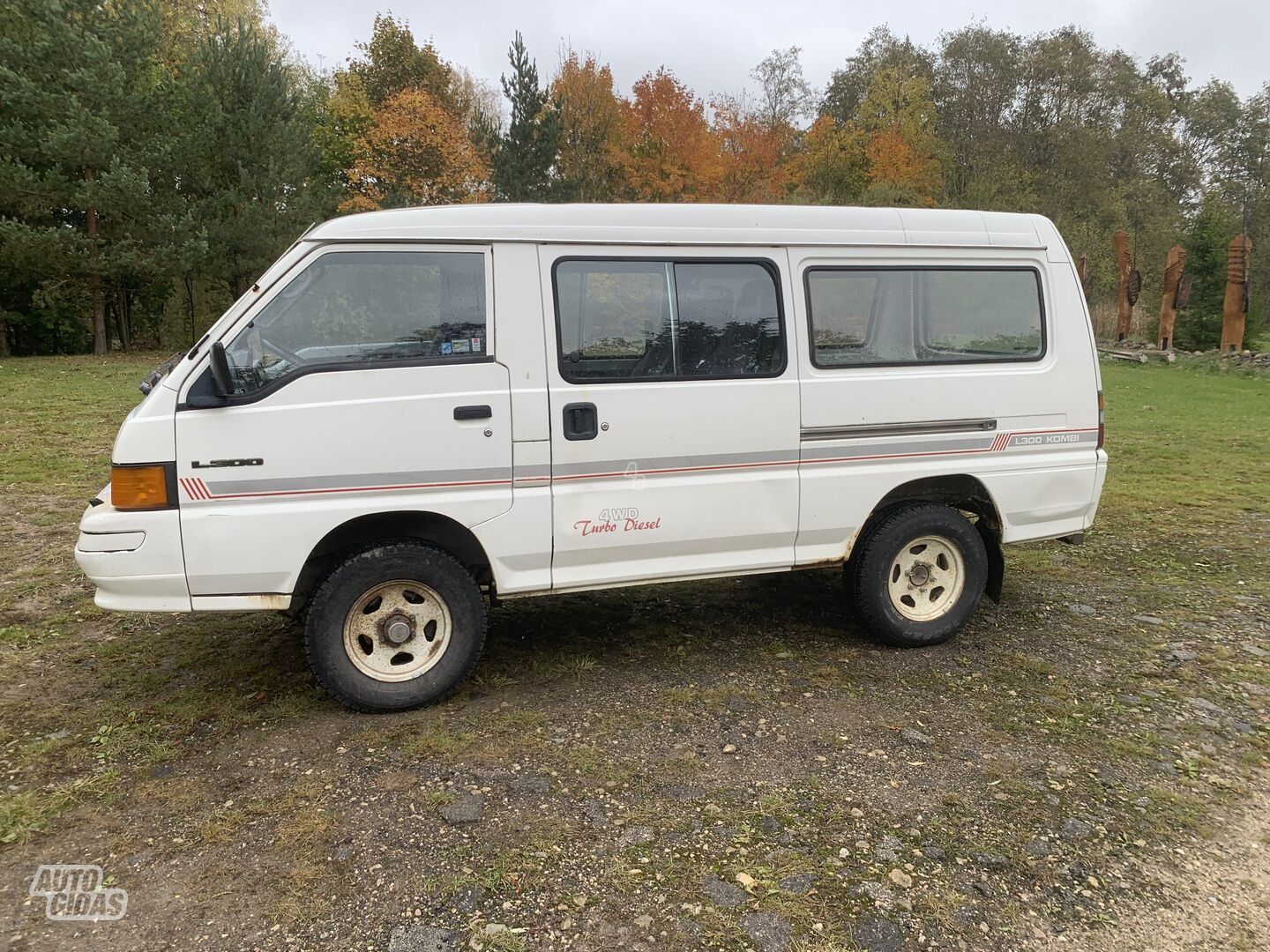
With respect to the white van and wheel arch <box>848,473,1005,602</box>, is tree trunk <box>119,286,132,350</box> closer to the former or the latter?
the white van

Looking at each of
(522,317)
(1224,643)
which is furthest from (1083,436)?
(522,317)

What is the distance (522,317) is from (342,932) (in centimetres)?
250

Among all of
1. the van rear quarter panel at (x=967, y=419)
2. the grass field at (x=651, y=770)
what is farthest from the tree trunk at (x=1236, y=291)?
the van rear quarter panel at (x=967, y=419)

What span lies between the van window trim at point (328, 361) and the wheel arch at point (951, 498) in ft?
7.41

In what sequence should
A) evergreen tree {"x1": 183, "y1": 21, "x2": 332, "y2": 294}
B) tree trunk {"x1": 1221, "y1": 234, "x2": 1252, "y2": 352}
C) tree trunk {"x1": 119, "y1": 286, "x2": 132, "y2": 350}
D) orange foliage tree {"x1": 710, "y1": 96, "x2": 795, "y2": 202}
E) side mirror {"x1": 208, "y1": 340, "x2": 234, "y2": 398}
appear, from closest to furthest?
1. side mirror {"x1": 208, "y1": 340, "x2": 234, "y2": 398}
2. tree trunk {"x1": 1221, "y1": 234, "x2": 1252, "y2": 352}
3. evergreen tree {"x1": 183, "y1": 21, "x2": 332, "y2": 294}
4. tree trunk {"x1": 119, "y1": 286, "x2": 132, "y2": 350}
5. orange foliage tree {"x1": 710, "y1": 96, "x2": 795, "y2": 202}

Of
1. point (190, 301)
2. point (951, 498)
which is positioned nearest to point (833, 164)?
point (190, 301)

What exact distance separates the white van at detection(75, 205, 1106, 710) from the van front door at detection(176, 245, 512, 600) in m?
0.01

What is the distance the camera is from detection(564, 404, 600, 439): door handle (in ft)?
12.8

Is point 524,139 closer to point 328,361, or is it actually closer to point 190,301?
point 190,301

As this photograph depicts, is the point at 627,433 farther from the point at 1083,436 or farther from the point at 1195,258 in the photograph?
the point at 1195,258

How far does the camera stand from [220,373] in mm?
3447

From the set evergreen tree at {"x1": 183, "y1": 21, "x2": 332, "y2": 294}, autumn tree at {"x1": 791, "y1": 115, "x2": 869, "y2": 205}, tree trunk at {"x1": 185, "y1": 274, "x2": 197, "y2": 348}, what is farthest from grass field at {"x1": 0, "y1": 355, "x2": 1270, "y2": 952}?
autumn tree at {"x1": 791, "y1": 115, "x2": 869, "y2": 205}

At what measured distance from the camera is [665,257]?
4094 millimetres

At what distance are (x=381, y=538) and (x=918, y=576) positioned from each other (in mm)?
2892
